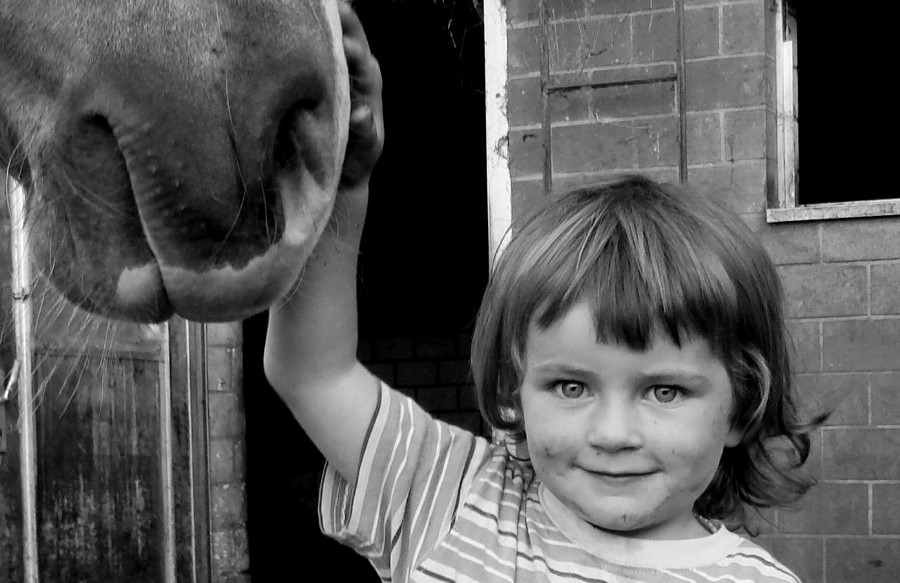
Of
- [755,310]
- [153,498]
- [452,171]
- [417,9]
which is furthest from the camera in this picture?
[452,171]

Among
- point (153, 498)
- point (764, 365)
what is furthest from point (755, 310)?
point (153, 498)

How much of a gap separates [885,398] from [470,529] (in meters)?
2.34

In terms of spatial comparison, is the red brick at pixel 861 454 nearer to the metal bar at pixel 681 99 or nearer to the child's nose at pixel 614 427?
the metal bar at pixel 681 99

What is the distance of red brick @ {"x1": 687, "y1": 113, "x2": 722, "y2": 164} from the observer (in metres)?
3.36

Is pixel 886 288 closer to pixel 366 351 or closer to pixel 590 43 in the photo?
pixel 590 43

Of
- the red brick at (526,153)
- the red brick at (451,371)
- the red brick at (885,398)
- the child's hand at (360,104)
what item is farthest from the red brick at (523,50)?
the red brick at (451,371)

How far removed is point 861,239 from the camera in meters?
3.27

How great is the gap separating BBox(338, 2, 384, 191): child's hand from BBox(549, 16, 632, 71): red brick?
8.04 ft

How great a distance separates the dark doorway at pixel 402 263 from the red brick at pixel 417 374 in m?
0.22

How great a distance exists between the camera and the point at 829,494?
3.31 meters

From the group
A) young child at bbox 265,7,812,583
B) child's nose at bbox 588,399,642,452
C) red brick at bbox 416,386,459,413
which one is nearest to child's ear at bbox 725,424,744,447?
young child at bbox 265,7,812,583

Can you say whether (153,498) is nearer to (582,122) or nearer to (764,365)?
(582,122)

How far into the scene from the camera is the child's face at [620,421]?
119 cm

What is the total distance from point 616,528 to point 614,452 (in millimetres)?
104
